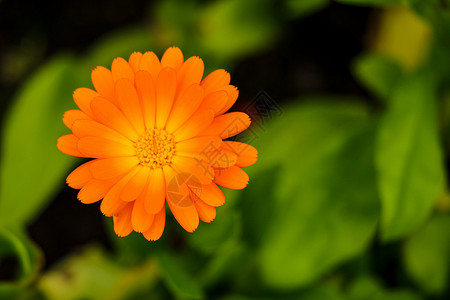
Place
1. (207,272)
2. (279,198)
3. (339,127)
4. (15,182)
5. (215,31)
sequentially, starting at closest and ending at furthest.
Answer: (207,272) < (279,198) < (15,182) < (339,127) < (215,31)

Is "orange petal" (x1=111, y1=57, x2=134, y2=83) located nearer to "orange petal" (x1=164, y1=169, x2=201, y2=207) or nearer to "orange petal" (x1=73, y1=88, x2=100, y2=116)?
"orange petal" (x1=73, y1=88, x2=100, y2=116)

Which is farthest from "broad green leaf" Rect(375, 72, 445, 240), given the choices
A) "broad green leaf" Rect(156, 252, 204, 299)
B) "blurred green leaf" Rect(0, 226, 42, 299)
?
"blurred green leaf" Rect(0, 226, 42, 299)

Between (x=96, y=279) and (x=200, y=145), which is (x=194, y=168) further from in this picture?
(x=96, y=279)

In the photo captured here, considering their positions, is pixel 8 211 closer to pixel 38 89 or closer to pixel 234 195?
pixel 38 89

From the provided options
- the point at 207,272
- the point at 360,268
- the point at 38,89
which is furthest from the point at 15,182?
the point at 360,268

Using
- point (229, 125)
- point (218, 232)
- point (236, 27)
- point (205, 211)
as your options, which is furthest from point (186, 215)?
point (236, 27)

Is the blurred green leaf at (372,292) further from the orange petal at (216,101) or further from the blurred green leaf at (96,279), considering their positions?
the orange petal at (216,101)

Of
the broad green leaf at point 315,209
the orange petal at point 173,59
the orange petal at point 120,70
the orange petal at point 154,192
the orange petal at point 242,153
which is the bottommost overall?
the broad green leaf at point 315,209

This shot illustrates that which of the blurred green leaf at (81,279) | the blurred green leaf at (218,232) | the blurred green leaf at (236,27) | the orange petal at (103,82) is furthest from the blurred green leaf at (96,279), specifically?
the blurred green leaf at (236,27)
